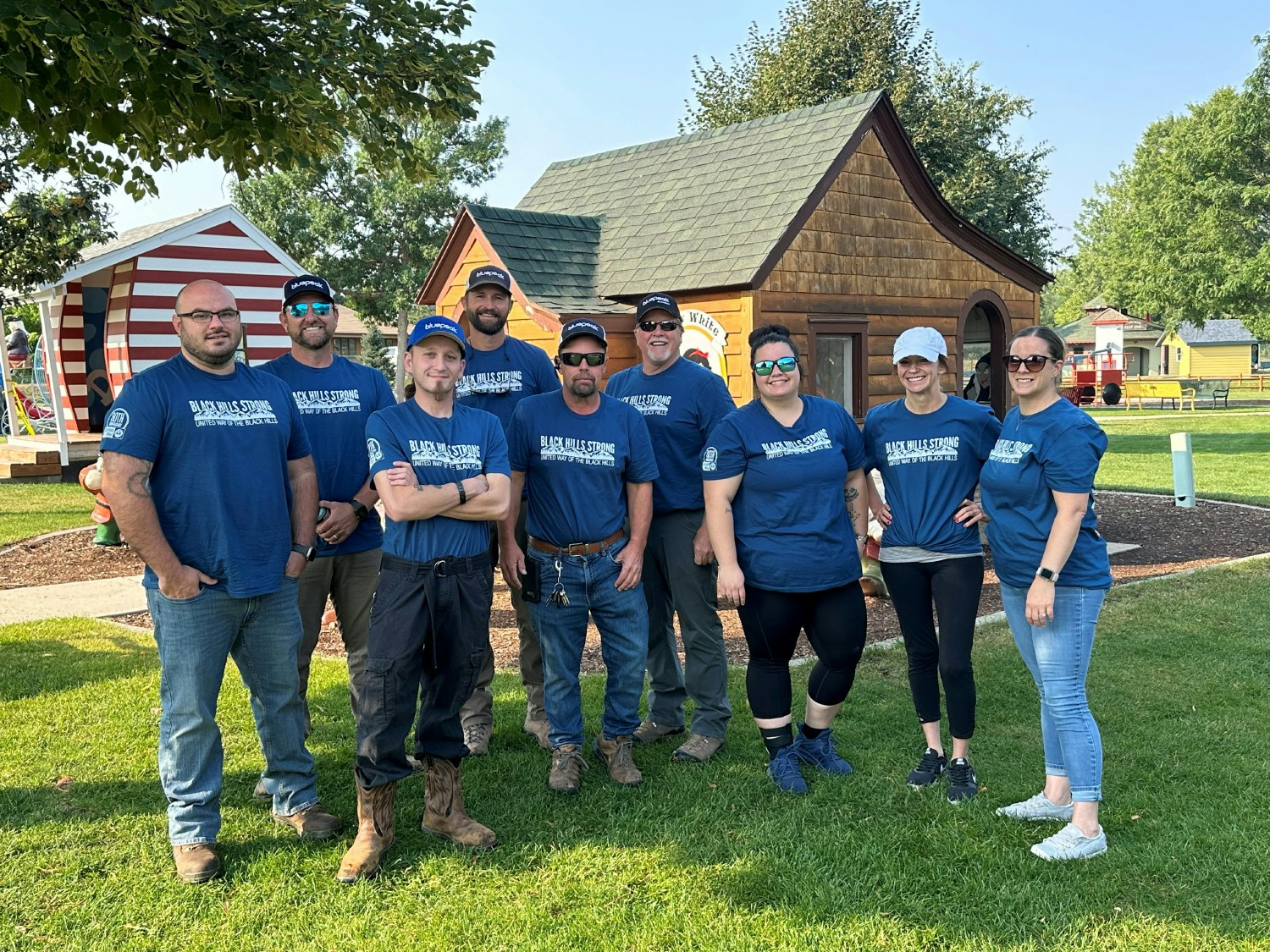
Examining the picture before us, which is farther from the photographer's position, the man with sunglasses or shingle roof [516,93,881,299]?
shingle roof [516,93,881,299]

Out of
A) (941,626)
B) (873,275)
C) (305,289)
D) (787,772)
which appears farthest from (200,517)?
(873,275)

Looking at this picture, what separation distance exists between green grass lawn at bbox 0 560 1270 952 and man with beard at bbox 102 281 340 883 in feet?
1.37

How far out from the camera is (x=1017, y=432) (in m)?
4.00

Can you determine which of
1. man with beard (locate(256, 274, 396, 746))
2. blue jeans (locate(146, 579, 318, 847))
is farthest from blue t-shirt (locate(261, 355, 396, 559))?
blue jeans (locate(146, 579, 318, 847))

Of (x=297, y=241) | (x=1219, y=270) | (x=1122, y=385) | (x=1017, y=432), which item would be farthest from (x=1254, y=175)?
(x=1017, y=432)

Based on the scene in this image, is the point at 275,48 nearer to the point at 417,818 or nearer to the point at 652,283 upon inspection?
the point at 417,818

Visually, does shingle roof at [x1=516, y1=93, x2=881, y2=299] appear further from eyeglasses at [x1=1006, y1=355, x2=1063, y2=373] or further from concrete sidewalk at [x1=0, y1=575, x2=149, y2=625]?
eyeglasses at [x1=1006, y1=355, x2=1063, y2=373]

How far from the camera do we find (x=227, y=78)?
4.86 m

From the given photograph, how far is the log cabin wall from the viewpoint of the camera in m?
10.5

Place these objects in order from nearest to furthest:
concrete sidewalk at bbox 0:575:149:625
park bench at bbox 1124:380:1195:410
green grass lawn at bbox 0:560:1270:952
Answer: green grass lawn at bbox 0:560:1270:952 < concrete sidewalk at bbox 0:575:149:625 < park bench at bbox 1124:380:1195:410

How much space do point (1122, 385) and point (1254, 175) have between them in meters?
9.45

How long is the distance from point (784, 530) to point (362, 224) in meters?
38.8

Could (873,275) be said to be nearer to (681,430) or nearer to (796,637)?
(681,430)

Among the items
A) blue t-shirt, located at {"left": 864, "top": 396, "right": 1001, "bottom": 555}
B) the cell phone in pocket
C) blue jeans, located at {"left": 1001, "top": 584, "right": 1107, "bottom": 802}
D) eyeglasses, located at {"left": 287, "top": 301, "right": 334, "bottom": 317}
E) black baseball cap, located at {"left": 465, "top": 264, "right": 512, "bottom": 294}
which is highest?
black baseball cap, located at {"left": 465, "top": 264, "right": 512, "bottom": 294}
